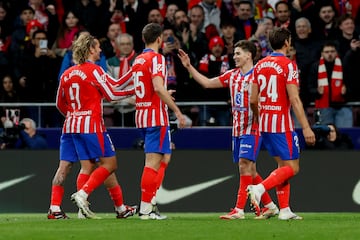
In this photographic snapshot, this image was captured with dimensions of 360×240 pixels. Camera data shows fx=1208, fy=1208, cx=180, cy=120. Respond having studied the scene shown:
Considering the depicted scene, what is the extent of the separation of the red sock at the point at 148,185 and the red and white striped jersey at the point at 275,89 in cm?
149

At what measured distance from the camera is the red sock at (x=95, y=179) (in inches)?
600

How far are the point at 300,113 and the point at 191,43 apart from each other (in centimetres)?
767

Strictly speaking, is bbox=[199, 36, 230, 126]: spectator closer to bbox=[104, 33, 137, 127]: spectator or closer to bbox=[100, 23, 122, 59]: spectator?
bbox=[104, 33, 137, 127]: spectator

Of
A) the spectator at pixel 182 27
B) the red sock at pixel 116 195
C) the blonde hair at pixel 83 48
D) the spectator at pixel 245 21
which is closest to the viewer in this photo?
the blonde hair at pixel 83 48

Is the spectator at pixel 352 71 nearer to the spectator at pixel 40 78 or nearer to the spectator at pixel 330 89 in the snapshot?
the spectator at pixel 330 89

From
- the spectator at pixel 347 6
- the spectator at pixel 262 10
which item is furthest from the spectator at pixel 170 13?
the spectator at pixel 347 6

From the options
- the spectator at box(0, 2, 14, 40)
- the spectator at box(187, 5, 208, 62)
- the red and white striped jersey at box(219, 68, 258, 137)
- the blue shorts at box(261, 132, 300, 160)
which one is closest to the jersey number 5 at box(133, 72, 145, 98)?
the red and white striped jersey at box(219, 68, 258, 137)

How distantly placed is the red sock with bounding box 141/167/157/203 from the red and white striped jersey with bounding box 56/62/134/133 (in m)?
1.05

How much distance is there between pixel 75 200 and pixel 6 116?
5973 millimetres

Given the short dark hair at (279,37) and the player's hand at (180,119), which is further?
the short dark hair at (279,37)

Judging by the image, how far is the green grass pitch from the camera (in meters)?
12.3

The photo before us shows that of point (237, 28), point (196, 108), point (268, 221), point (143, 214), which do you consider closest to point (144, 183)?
point (143, 214)

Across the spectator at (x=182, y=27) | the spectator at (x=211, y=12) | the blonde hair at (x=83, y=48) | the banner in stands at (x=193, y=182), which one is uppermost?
the spectator at (x=211, y=12)

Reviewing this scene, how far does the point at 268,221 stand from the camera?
1448 cm
